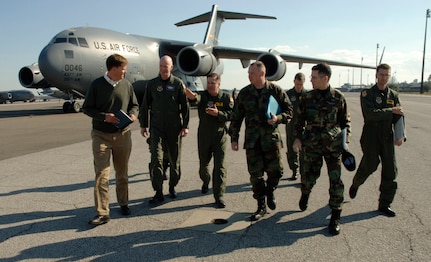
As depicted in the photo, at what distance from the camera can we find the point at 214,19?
81.1ft

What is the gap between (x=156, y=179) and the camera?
469 centimetres

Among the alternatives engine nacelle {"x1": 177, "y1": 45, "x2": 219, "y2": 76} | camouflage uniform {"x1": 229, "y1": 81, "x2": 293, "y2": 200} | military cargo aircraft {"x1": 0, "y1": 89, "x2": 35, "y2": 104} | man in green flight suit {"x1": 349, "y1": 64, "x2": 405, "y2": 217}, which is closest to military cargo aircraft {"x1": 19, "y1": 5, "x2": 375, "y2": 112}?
engine nacelle {"x1": 177, "y1": 45, "x2": 219, "y2": 76}

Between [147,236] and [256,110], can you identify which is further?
[256,110]

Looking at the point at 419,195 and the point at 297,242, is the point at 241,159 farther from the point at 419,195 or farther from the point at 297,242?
the point at 297,242

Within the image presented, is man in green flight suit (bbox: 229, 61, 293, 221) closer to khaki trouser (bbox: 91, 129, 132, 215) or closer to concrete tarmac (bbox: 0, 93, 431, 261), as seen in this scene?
concrete tarmac (bbox: 0, 93, 431, 261)

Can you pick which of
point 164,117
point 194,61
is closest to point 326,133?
point 164,117

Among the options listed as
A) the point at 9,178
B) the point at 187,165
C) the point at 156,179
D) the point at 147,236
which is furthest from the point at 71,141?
the point at 147,236

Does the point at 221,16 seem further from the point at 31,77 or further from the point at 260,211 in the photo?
the point at 260,211

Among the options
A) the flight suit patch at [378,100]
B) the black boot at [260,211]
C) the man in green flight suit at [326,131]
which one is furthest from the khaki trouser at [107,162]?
the flight suit patch at [378,100]

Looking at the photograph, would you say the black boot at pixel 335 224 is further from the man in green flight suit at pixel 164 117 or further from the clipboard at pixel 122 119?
the clipboard at pixel 122 119

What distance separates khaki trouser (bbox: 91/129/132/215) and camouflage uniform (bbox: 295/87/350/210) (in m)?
2.16

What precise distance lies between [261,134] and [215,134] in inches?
35.5

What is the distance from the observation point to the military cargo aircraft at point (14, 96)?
144 ft

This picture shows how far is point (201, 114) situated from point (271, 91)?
1.20 meters
